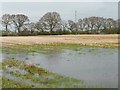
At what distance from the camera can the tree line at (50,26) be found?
129000mm

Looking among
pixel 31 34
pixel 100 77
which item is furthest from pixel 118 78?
pixel 31 34

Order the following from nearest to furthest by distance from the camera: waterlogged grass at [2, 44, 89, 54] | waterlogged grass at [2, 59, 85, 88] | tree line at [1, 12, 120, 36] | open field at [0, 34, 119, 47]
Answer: waterlogged grass at [2, 59, 85, 88], waterlogged grass at [2, 44, 89, 54], open field at [0, 34, 119, 47], tree line at [1, 12, 120, 36]

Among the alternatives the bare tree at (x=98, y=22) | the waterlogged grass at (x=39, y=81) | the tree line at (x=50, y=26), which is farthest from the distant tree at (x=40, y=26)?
the waterlogged grass at (x=39, y=81)

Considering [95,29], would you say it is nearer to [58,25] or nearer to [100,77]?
[58,25]

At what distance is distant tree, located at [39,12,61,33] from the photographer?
452ft

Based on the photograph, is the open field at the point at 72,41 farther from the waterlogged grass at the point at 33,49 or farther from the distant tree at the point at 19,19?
the distant tree at the point at 19,19

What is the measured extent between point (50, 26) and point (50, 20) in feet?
14.4

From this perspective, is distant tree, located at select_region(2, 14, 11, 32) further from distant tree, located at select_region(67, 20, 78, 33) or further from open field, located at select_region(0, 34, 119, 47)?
open field, located at select_region(0, 34, 119, 47)

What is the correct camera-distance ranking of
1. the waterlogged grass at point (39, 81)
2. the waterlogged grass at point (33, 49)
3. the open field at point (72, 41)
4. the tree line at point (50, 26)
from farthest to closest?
the tree line at point (50, 26) < the open field at point (72, 41) < the waterlogged grass at point (33, 49) < the waterlogged grass at point (39, 81)

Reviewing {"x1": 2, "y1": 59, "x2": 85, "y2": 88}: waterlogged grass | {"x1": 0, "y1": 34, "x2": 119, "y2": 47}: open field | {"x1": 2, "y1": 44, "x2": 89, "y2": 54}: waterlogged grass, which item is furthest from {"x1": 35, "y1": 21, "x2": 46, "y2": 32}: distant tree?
{"x1": 2, "y1": 59, "x2": 85, "y2": 88}: waterlogged grass

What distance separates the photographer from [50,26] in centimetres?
13800

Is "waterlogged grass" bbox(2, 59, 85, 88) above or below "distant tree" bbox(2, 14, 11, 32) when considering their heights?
below

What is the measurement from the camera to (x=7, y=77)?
18.1m

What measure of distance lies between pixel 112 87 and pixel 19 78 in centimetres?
599
